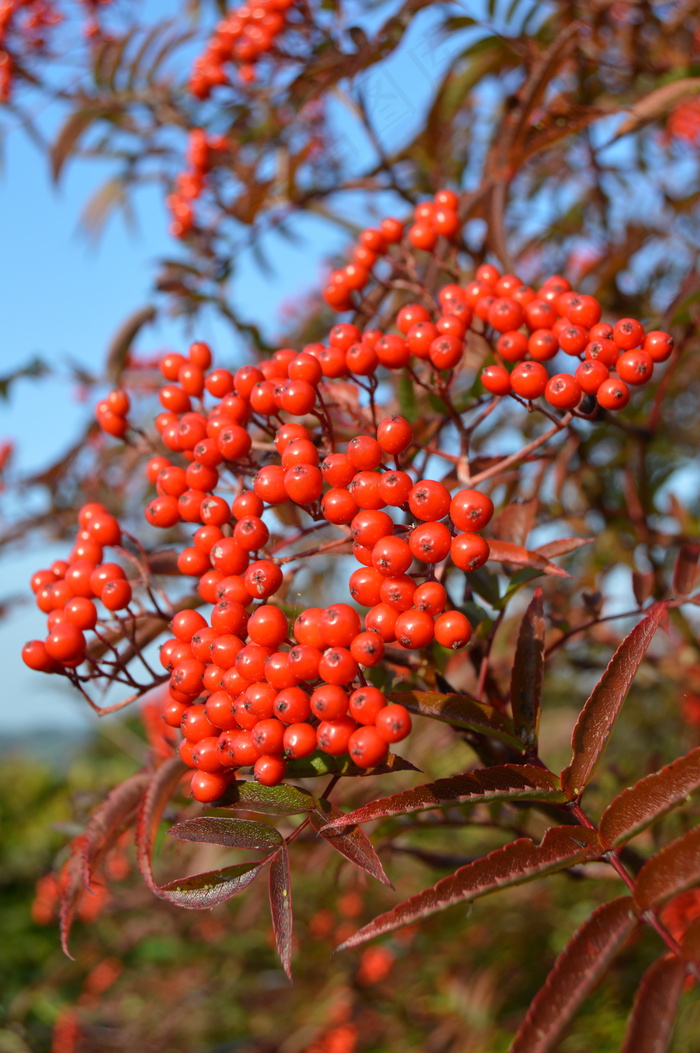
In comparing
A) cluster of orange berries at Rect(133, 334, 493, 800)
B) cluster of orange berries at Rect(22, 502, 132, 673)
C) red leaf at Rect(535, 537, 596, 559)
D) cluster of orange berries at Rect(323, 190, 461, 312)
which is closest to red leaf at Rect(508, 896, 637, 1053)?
cluster of orange berries at Rect(133, 334, 493, 800)

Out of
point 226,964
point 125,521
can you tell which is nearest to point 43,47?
point 125,521

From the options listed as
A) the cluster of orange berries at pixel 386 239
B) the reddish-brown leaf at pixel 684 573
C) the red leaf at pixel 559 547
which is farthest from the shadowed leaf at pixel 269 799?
the cluster of orange berries at pixel 386 239

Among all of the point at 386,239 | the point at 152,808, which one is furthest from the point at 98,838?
the point at 386,239

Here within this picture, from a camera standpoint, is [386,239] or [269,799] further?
[386,239]

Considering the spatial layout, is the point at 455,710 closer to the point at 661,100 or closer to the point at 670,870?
the point at 670,870

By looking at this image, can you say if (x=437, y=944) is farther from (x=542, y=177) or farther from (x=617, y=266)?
Answer: (x=542, y=177)
